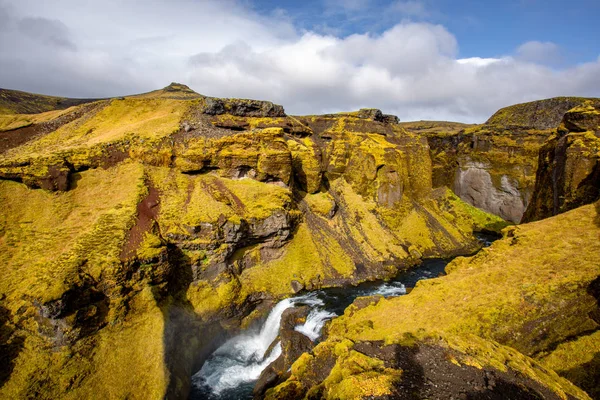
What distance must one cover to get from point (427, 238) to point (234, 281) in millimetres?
35308

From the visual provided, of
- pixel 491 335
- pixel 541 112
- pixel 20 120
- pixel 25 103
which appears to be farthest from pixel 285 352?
pixel 25 103

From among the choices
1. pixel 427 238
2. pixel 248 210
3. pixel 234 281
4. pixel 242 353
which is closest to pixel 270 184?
pixel 248 210

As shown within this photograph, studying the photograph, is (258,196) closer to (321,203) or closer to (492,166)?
(321,203)

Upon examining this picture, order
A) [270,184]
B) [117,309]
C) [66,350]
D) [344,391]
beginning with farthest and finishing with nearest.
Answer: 1. [270,184]
2. [117,309]
3. [66,350]
4. [344,391]

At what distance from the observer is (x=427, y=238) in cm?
4903

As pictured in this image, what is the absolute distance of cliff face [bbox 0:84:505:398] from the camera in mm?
19047

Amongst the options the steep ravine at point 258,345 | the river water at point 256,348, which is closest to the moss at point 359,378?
the steep ravine at point 258,345

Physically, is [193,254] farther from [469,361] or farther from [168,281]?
[469,361]

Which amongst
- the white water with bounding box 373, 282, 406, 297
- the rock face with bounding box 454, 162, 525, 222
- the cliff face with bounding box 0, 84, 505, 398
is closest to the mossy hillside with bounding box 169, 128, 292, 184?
the cliff face with bounding box 0, 84, 505, 398

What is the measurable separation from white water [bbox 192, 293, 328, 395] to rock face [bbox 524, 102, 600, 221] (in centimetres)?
2316

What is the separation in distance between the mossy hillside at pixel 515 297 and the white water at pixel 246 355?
538cm

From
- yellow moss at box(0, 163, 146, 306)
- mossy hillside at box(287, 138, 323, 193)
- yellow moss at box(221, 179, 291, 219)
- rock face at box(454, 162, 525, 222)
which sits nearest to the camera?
Result: yellow moss at box(0, 163, 146, 306)

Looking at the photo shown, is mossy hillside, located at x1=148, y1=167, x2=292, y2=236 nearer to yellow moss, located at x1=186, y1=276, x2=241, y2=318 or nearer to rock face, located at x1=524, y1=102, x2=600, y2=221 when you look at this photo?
yellow moss, located at x1=186, y1=276, x2=241, y2=318

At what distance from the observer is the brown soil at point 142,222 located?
23.7 meters
